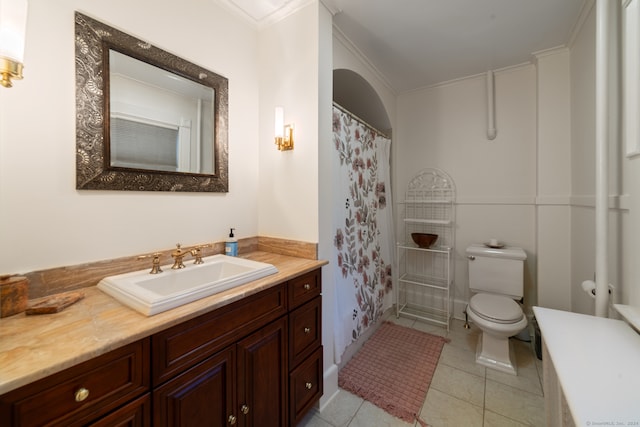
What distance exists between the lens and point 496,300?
6.60 ft

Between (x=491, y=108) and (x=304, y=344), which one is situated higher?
(x=491, y=108)

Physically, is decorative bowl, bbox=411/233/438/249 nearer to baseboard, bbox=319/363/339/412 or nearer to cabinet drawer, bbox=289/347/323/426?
baseboard, bbox=319/363/339/412

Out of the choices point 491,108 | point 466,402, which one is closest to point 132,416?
point 466,402

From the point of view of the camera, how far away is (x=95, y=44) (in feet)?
3.45

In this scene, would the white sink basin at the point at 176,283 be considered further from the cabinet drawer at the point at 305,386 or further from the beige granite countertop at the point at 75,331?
the cabinet drawer at the point at 305,386

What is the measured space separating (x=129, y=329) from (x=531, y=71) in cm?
334

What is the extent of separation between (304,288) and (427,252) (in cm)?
192

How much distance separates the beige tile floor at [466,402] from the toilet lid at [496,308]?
41 cm

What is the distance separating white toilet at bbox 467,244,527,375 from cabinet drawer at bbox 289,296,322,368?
130 centimetres

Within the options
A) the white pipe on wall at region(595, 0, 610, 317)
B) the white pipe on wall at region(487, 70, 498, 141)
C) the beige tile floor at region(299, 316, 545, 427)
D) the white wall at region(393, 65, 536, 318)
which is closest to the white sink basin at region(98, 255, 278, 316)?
the beige tile floor at region(299, 316, 545, 427)

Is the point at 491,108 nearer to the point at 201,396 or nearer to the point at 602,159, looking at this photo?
the point at 602,159

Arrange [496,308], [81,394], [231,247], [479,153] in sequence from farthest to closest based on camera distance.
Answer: [479,153] < [496,308] < [231,247] < [81,394]

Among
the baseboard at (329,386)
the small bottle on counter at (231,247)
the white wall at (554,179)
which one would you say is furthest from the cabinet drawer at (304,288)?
the white wall at (554,179)

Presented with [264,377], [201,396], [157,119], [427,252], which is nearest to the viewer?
[201,396]
